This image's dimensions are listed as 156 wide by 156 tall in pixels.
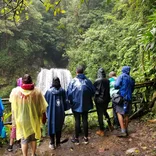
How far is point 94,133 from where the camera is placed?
18.6 ft

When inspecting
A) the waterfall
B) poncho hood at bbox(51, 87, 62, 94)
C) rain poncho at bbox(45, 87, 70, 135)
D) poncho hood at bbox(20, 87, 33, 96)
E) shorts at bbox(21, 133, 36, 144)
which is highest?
poncho hood at bbox(20, 87, 33, 96)

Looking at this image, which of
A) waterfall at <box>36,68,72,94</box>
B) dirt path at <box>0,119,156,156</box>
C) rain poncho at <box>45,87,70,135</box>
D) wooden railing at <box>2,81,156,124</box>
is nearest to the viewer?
dirt path at <box>0,119,156,156</box>

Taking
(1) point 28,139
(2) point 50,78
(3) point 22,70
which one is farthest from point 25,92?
(3) point 22,70

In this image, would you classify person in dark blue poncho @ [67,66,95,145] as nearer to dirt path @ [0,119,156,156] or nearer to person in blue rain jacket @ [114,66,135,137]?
dirt path @ [0,119,156,156]

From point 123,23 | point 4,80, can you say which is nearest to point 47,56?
point 4,80

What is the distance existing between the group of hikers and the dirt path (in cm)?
16

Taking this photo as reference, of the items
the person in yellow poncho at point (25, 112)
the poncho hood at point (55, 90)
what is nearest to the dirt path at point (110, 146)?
A: the person in yellow poncho at point (25, 112)

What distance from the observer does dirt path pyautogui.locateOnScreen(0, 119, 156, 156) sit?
446cm

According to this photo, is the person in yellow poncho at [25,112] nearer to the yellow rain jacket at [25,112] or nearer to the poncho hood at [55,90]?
the yellow rain jacket at [25,112]

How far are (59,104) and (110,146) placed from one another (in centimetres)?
153

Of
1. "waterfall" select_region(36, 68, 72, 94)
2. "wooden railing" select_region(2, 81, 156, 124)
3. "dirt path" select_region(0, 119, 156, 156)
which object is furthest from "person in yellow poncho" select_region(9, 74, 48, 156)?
"waterfall" select_region(36, 68, 72, 94)

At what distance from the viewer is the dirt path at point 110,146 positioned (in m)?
4.46

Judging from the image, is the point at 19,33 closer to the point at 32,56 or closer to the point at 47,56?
the point at 32,56

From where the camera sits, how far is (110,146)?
15.7 feet
